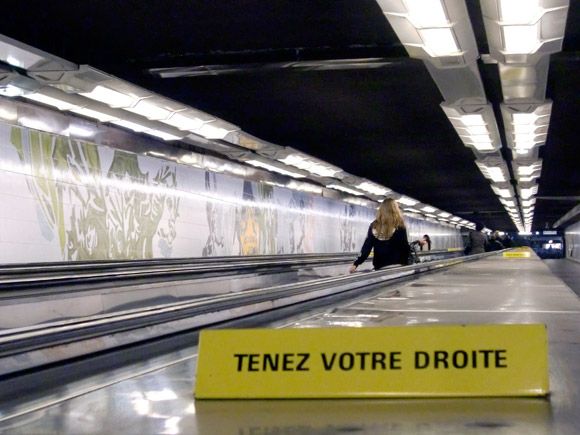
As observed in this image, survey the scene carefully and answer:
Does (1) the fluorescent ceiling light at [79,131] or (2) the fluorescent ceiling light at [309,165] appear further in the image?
(2) the fluorescent ceiling light at [309,165]

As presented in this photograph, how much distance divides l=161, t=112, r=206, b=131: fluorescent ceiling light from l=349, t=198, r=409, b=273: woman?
147 inches

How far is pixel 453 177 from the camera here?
2106cm

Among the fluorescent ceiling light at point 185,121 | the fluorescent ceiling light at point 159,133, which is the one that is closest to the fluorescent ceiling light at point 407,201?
the fluorescent ceiling light at point 159,133

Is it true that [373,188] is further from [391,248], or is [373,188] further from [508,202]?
[391,248]

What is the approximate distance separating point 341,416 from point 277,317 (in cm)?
333

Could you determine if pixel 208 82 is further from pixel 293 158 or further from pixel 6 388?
pixel 6 388

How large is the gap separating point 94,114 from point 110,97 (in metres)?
1.09

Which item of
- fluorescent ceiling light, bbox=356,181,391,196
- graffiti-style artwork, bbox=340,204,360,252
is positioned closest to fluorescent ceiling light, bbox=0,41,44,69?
fluorescent ceiling light, bbox=356,181,391,196

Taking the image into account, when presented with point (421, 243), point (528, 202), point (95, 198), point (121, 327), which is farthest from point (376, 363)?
point (528, 202)

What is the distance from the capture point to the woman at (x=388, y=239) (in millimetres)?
8094

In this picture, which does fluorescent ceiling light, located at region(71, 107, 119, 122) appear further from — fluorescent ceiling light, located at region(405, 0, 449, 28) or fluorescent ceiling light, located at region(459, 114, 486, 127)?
fluorescent ceiling light, located at region(405, 0, 449, 28)

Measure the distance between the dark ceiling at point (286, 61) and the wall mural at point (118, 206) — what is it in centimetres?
183

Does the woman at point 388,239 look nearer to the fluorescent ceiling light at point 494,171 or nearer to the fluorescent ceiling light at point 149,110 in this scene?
the fluorescent ceiling light at point 149,110

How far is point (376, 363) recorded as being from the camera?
2.23 metres
